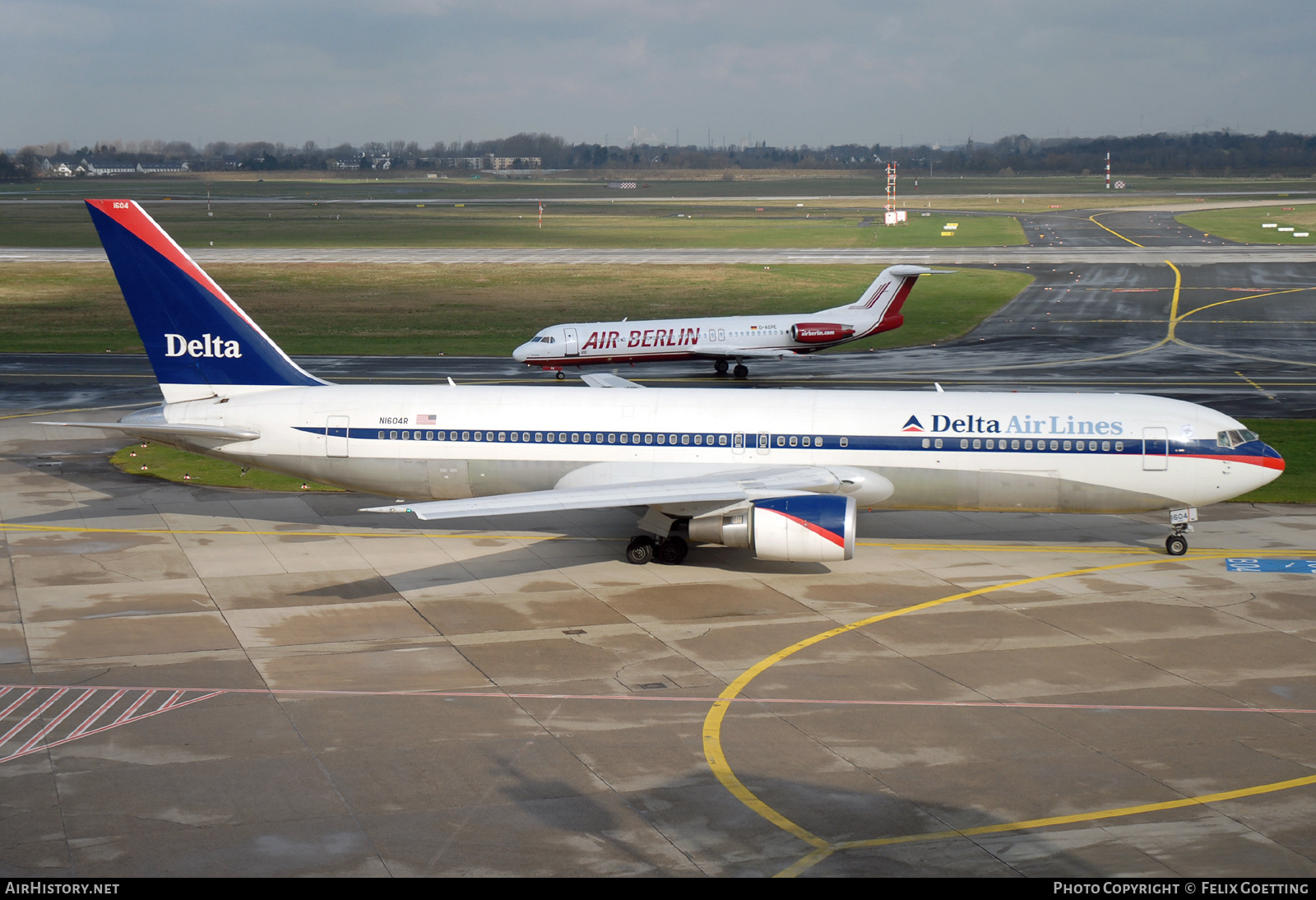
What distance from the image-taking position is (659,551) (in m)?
31.9

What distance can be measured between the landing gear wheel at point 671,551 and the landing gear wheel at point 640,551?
0.20 m

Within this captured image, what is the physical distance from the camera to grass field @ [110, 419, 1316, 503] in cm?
3900

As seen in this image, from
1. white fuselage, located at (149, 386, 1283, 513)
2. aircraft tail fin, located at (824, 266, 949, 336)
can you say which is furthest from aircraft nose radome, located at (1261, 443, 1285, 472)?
aircraft tail fin, located at (824, 266, 949, 336)

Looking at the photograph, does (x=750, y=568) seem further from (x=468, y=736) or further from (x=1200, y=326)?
(x=1200, y=326)

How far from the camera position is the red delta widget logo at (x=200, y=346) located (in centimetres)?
3334

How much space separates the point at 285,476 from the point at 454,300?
57.7 meters

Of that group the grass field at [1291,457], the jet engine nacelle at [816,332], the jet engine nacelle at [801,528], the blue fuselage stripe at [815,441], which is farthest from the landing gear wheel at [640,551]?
the jet engine nacelle at [816,332]

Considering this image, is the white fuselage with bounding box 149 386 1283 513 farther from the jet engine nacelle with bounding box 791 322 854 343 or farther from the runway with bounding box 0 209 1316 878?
the jet engine nacelle with bounding box 791 322 854 343

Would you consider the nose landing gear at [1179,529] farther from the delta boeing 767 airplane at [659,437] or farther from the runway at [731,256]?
the runway at [731,256]

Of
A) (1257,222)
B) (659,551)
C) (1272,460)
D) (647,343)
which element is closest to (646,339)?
(647,343)

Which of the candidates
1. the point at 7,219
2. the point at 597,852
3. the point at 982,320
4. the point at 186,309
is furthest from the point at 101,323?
the point at 7,219

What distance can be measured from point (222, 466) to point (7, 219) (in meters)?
160

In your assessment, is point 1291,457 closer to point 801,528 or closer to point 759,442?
→ point 759,442

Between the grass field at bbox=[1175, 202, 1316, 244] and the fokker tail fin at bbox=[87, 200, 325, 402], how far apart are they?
135 meters
